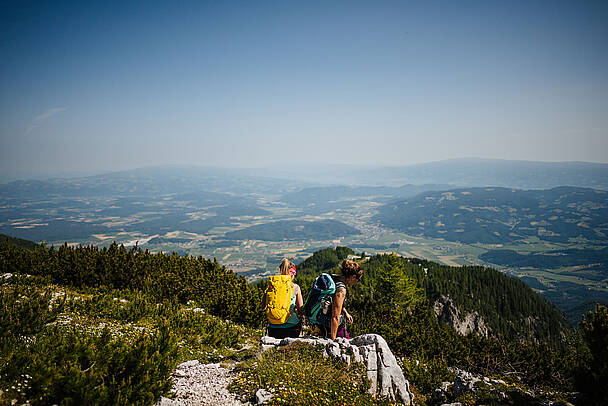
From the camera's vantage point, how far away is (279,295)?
23.5 ft

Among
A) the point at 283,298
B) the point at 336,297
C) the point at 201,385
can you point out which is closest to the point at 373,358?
the point at 336,297

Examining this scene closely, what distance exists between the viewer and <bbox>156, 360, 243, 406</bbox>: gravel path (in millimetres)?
5344

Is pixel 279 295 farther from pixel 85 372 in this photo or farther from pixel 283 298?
pixel 85 372

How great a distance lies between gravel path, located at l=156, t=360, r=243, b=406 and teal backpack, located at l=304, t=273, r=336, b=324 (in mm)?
2424

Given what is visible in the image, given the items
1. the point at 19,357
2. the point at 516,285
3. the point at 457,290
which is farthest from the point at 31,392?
the point at 516,285

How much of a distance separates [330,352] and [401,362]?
5.29m

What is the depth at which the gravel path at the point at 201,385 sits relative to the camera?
5.34 m

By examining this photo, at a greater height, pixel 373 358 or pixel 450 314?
pixel 373 358

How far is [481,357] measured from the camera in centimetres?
1318

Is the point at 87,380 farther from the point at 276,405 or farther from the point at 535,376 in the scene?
the point at 535,376

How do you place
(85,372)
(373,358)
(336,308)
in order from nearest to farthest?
1. (85,372)
2. (336,308)
3. (373,358)

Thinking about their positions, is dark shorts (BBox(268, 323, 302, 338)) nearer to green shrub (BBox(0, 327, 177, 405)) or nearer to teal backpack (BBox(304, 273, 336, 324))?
teal backpack (BBox(304, 273, 336, 324))

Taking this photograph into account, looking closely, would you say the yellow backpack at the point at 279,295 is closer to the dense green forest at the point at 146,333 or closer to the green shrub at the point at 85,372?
the dense green forest at the point at 146,333

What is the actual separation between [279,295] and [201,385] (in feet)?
8.58
